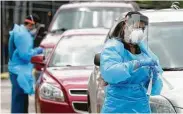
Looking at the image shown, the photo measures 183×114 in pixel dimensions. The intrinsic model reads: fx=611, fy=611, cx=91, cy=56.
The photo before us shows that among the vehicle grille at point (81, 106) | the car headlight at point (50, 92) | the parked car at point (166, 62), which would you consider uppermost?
the parked car at point (166, 62)

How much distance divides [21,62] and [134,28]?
15.8ft

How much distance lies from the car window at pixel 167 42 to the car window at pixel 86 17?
6395 millimetres

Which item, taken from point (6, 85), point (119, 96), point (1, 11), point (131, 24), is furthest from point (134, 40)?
point (1, 11)

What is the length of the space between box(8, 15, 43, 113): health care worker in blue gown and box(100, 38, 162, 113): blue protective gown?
4.37m

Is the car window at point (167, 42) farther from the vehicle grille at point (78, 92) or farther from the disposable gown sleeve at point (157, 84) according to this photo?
the vehicle grille at point (78, 92)

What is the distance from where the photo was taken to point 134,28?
16.4 ft

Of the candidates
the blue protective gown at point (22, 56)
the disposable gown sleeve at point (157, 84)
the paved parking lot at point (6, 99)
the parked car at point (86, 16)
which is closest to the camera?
the disposable gown sleeve at point (157, 84)

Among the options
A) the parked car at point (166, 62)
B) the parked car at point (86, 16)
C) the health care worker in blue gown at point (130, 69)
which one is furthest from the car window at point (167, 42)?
the parked car at point (86, 16)

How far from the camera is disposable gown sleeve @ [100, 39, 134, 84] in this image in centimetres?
486

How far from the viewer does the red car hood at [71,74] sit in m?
8.12

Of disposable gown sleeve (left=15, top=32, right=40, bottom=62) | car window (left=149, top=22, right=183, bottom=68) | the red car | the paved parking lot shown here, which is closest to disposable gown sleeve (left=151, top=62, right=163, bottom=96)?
car window (left=149, top=22, right=183, bottom=68)

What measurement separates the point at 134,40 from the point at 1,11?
44.9ft

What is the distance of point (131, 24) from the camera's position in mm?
5031

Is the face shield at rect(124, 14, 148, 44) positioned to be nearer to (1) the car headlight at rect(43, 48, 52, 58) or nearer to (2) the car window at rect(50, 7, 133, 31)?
(1) the car headlight at rect(43, 48, 52, 58)
